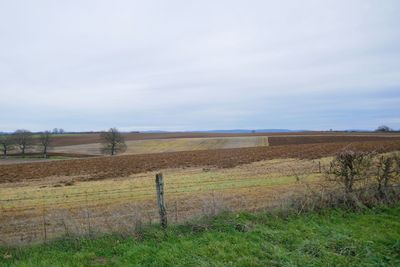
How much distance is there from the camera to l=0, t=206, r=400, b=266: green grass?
6.86 metres

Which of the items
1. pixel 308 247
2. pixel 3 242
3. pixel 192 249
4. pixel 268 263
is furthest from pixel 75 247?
pixel 308 247

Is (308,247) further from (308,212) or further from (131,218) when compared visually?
(131,218)

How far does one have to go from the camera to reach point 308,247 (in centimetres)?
738

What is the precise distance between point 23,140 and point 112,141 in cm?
2430

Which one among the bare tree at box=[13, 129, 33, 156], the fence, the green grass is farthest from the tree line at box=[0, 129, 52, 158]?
the green grass

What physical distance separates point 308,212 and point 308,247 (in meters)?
2.78

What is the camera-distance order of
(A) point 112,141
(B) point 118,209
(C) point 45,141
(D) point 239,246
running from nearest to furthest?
(D) point 239,246 → (B) point 118,209 → (A) point 112,141 → (C) point 45,141

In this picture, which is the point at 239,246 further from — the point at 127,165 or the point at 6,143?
the point at 6,143

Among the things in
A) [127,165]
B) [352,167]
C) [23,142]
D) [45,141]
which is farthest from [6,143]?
[352,167]

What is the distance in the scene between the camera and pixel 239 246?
7410 mm

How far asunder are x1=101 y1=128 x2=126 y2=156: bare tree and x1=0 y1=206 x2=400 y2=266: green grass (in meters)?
71.1

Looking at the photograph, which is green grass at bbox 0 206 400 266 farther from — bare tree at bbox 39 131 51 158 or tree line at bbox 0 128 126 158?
bare tree at bbox 39 131 51 158

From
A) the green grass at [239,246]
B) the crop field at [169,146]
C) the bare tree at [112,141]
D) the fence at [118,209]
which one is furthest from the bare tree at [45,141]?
the green grass at [239,246]

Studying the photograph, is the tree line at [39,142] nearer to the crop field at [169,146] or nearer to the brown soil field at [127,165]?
the crop field at [169,146]
